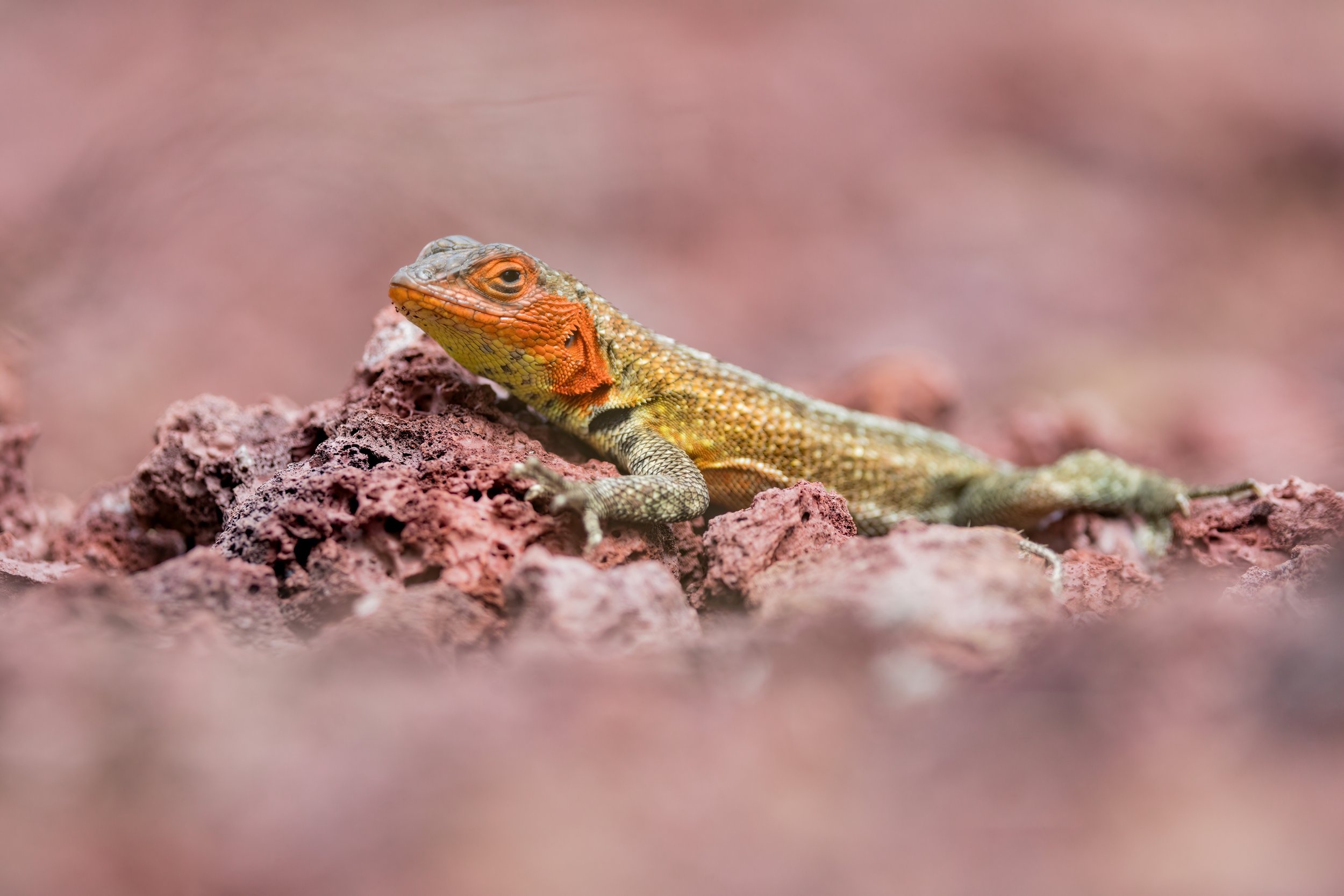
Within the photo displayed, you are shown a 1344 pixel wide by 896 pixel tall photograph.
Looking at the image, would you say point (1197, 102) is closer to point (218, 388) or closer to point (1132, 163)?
point (1132, 163)

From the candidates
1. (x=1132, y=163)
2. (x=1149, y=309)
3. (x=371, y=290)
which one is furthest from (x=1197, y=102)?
(x=371, y=290)

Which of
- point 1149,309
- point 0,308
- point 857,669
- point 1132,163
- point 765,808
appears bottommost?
point 765,808

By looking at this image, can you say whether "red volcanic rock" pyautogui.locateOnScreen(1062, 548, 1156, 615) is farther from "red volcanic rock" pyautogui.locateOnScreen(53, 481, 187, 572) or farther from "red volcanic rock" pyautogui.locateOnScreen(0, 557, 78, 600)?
"red volcanic rock" pyautogui.locateOnScreen(53, 481, 187, 572)

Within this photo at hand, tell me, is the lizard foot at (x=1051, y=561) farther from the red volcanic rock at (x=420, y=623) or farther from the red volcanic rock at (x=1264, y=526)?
the red volcanic rock at (x=420, y=623)

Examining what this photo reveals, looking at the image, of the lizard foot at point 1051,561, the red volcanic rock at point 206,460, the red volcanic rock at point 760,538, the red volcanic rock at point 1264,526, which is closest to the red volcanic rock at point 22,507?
the red volcanic rock at point 206,460

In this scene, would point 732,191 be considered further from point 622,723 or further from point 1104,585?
point 622,723

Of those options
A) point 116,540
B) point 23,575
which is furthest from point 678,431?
point 116,540
